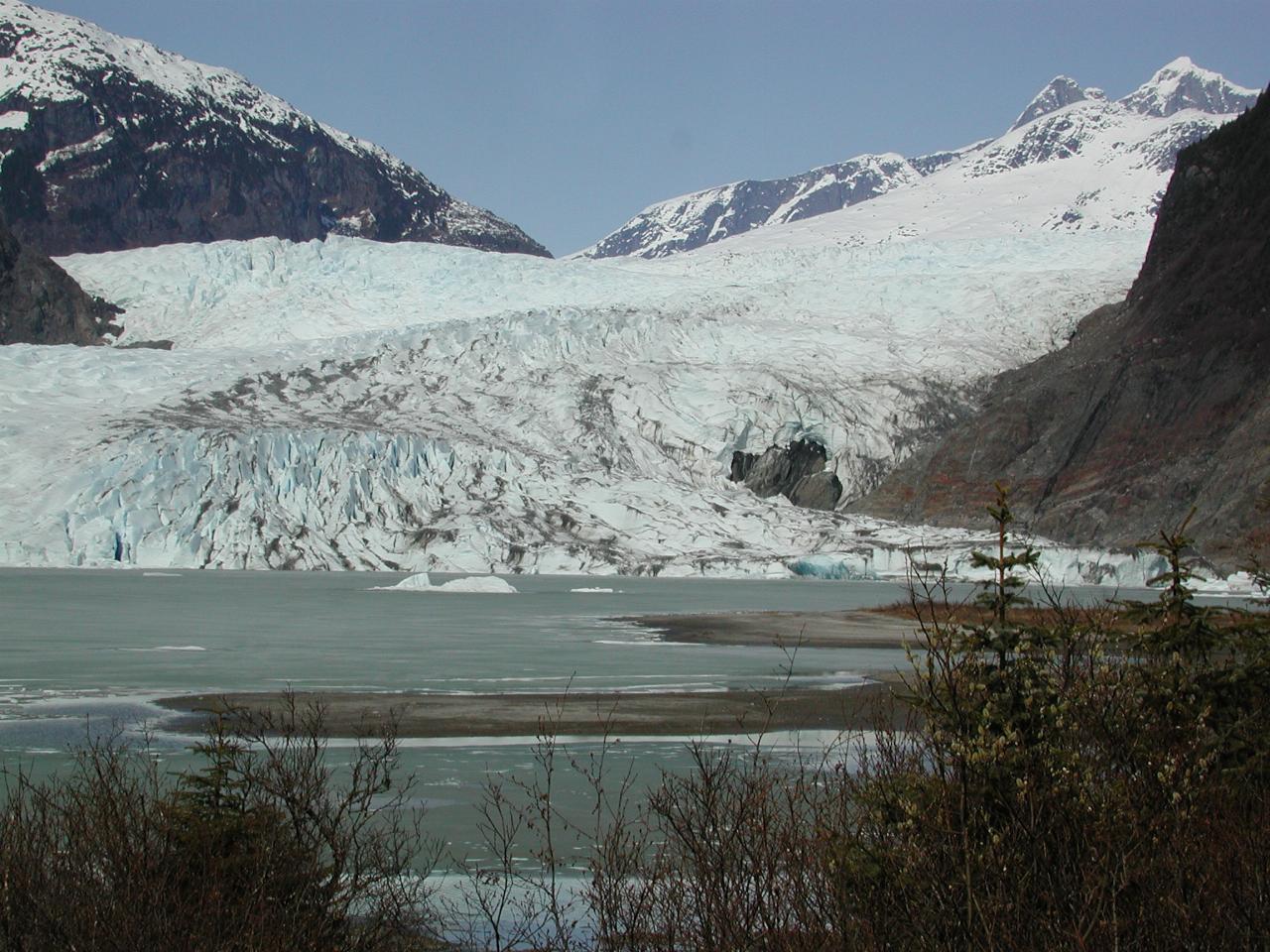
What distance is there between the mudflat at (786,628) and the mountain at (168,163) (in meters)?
126

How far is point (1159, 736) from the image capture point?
19.3 ft

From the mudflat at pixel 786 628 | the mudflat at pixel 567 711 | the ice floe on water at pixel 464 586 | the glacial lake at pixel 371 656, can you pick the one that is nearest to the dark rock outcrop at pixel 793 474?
the glacial lake at pixel 371 656

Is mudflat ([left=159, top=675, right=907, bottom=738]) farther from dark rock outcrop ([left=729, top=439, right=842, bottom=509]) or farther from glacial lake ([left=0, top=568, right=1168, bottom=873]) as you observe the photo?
dark rock outcrop ([left=729, top=439, right=842, bottom=509])

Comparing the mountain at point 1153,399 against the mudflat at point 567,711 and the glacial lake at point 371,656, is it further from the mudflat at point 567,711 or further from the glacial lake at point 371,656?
the mudflat at point 567,711

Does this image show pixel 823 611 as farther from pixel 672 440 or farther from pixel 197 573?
pixel 672 440

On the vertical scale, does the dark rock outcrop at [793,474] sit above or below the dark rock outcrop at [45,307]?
below

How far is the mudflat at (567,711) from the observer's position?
11297mm

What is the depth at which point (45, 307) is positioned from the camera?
7319cm

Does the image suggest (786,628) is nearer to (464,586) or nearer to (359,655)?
(359,655)

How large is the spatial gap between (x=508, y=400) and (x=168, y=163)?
114 metres

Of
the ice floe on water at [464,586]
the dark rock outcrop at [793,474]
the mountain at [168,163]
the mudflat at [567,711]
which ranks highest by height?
the mountain at [168,163]

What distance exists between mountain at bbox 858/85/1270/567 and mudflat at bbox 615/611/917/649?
22213 millimetres

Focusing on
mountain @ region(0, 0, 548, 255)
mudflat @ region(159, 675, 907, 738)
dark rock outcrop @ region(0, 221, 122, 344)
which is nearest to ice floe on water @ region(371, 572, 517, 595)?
mudflat @ region(159, 675, 907, 738)

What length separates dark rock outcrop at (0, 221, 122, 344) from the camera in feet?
237
